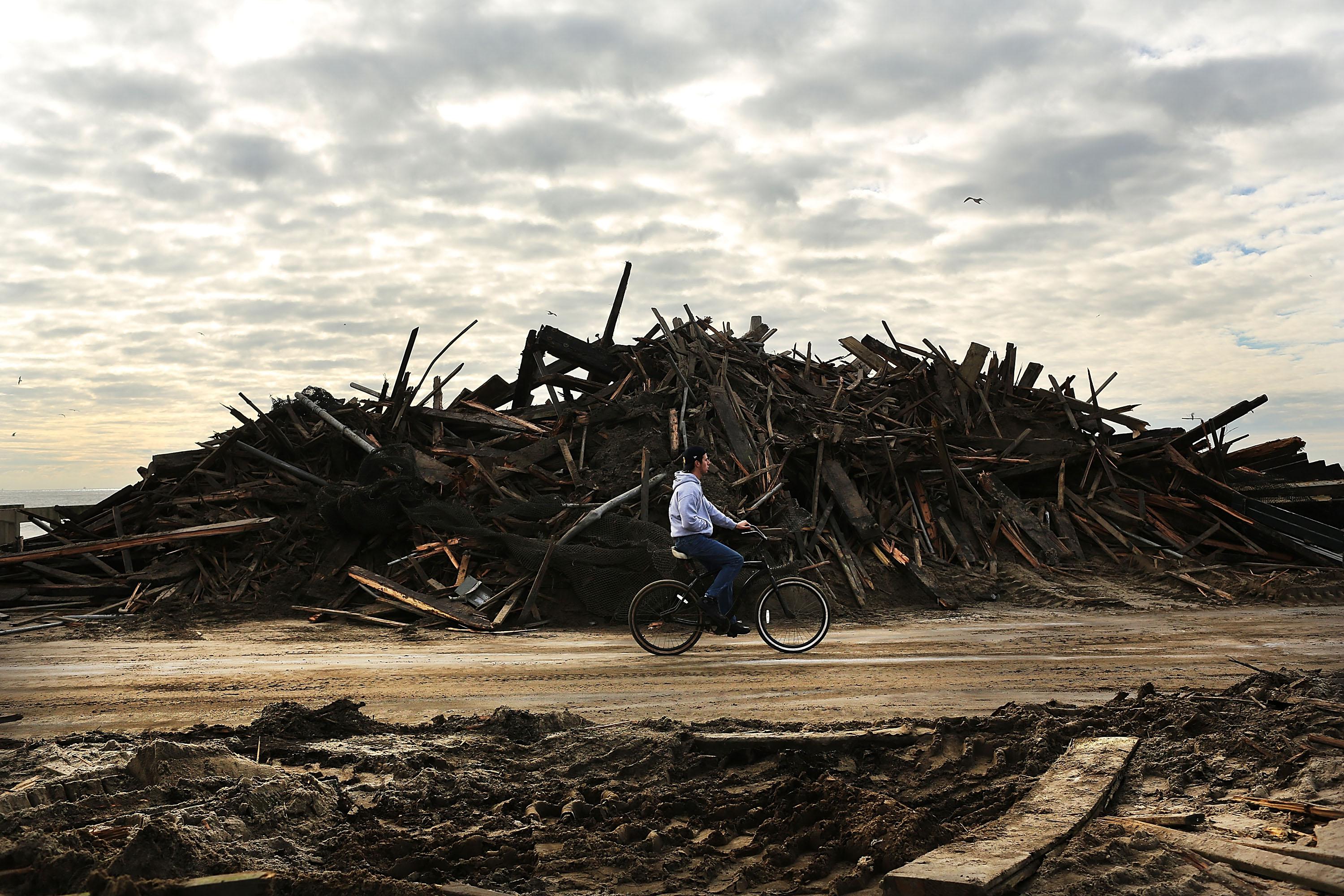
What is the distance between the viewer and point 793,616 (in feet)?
32.5

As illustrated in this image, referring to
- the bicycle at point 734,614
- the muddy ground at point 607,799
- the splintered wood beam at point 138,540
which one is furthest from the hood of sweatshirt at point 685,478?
the splintered wood beam at point 138,540

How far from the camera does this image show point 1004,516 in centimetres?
1628

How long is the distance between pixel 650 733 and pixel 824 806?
1510mm

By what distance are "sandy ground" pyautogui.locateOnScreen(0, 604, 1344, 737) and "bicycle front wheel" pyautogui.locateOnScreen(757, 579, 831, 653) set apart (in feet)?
0.61

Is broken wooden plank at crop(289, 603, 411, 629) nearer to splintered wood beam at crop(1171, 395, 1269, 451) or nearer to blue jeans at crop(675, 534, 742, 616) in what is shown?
blue jeans at crop(675, 534, 742, 616)

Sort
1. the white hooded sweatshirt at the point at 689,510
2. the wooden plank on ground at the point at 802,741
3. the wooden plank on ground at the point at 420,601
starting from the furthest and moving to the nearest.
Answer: the wooden plank on ground at the point at 420,601 → the white hooded sweatshirt at the point at 689,510 → the wooden plank on ground at the point at 802,741

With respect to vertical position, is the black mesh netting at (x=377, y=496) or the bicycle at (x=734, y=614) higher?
the black mesh netting at (x=377, y=496)

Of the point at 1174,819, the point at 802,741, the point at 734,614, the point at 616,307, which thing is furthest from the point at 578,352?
the point at 1174,819

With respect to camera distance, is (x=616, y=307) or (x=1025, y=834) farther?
(x=616, y=307)

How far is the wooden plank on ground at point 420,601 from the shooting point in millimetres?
12375

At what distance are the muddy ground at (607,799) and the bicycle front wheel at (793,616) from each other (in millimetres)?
3933

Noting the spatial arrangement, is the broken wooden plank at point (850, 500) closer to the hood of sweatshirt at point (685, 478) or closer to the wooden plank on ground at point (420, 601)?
the hood of sweatshirt at point (685, 478)

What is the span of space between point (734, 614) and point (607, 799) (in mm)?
5522

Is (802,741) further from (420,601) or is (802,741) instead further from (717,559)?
(420,601)
